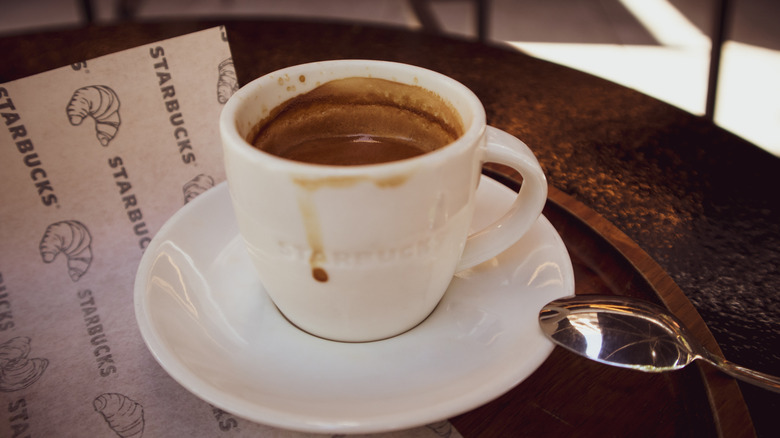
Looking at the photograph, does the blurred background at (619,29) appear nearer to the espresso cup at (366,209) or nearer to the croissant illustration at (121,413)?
the espresso cup at (366,209)

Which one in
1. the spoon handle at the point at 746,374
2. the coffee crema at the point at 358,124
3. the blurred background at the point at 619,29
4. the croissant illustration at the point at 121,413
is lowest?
the blurred background at the point at 619,29

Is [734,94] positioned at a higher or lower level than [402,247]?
lower

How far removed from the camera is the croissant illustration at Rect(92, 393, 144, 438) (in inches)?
20.6

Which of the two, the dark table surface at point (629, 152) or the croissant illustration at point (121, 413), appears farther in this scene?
the dark table surface at point (629, 152)

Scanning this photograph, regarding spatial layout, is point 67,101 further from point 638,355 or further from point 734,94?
point 734,94

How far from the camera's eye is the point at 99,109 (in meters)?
0.72

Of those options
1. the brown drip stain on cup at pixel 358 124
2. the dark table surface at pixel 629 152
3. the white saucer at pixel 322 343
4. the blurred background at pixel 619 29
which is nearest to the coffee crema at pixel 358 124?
the brown drip stain on cup at pixel 358 124

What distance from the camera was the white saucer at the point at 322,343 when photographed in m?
0.47

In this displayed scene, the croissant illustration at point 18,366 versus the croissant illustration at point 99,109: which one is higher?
the croissant illustration at point 99,109

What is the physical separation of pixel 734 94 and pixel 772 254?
2.05 metres

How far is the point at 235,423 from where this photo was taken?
20.7 inches

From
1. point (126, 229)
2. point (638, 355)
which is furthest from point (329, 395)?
point (126, 229)

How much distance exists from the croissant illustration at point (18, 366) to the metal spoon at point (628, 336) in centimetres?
50

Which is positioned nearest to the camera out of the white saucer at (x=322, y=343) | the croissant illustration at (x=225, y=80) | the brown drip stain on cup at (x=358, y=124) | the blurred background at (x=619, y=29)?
the white saucer at (x=322, y=343)
